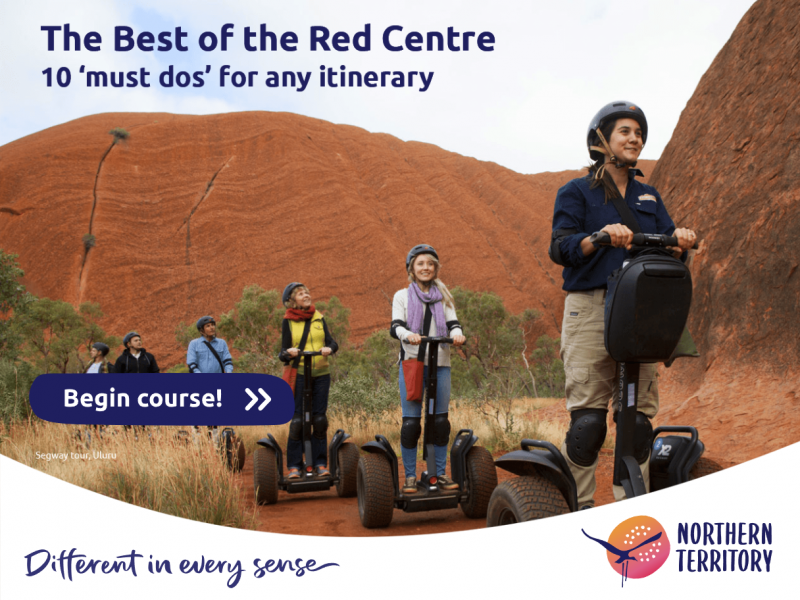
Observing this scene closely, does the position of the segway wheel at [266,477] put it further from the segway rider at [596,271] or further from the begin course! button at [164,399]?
the segway rider at [596,271]

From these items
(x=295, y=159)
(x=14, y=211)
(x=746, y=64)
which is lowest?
(x=746, y=64)

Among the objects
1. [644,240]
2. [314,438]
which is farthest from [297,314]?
[644,240]

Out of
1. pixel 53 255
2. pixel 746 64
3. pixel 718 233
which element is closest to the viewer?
pixel 718 233

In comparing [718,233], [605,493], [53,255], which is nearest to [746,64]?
[718,233]

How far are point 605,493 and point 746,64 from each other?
8.69 m

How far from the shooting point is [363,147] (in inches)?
1929

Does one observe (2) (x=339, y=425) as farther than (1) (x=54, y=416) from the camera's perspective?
Yes

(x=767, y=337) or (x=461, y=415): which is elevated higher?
(x=767, y=337)

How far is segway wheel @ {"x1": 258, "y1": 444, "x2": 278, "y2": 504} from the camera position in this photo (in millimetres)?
5320

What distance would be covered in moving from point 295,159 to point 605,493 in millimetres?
40378

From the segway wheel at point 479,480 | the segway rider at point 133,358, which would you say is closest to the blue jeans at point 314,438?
the segway wheel at point 479,480

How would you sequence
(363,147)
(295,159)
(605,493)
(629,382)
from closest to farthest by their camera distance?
(629,382)
(605,493)
(295,159)
(363,147)

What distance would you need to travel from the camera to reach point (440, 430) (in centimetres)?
422

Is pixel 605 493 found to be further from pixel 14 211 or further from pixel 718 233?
pixel 14 211
